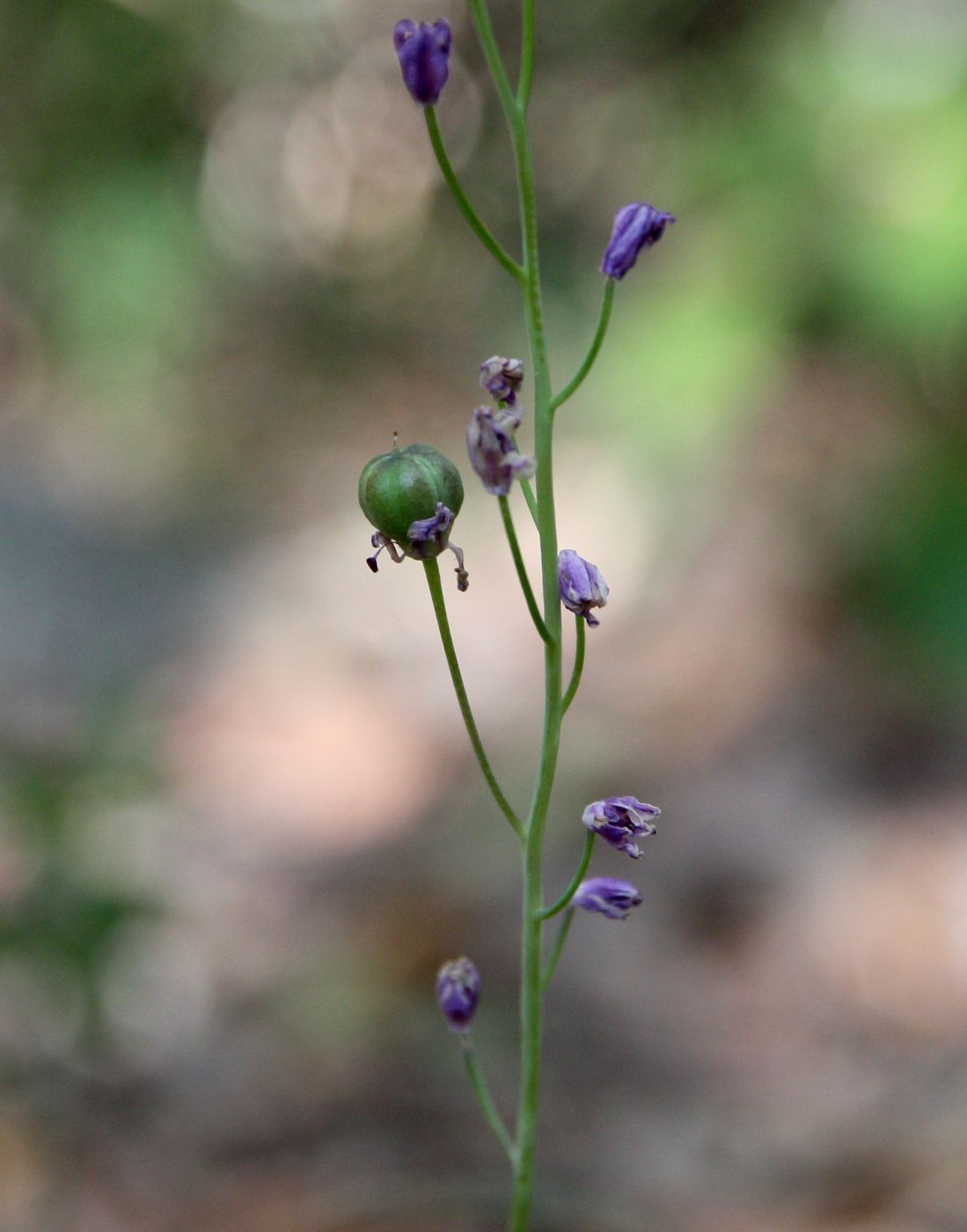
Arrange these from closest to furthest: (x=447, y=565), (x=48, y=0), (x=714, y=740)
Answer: (x=714, y=740) < (x=447, y=565) < (x=48, y=0)

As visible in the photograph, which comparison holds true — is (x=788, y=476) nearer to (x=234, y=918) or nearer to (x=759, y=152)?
(x=759, y=152)

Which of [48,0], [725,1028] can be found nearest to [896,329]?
[725,1028]

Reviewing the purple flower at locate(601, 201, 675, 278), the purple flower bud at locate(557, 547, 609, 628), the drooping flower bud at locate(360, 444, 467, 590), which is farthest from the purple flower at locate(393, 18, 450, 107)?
the purple flower bud at locate(557, 547, 609, 628)

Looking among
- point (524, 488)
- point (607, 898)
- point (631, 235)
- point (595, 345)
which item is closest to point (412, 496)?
point (524, 488)

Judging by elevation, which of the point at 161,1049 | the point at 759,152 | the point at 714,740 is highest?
the point at 759,152

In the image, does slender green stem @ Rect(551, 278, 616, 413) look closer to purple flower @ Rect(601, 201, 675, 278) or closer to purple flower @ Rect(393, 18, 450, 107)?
purple flower @ Rect(601, 201, 675, 278)

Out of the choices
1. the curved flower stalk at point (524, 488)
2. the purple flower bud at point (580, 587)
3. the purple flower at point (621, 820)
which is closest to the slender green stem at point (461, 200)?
the curved flower stalk at point (524, 488)

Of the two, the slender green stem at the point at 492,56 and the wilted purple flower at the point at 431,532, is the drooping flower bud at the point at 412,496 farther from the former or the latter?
the slender green stem at the point at 492,56
